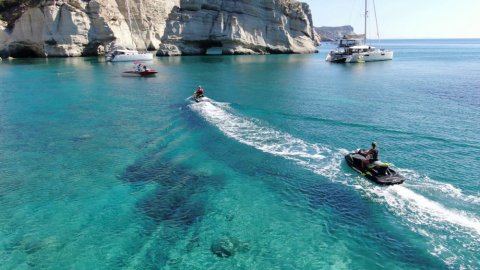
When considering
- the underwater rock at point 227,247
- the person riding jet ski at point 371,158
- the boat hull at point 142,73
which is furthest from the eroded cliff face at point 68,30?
the underwater rock at point 227,247

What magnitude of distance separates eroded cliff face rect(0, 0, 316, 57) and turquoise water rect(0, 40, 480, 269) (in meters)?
74.8

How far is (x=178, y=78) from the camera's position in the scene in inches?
2689

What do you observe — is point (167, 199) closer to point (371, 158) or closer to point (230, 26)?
point (371, 158)

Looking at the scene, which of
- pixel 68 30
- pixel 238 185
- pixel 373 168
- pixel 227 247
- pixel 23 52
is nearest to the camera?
pixel 227 247

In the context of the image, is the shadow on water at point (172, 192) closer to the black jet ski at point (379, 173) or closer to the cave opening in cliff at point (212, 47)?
the black jet ski at point (379, 173)

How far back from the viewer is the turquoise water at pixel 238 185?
1619 cm

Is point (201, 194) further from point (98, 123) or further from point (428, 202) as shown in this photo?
point (98, 123)

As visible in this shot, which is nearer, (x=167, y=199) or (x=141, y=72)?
(x=167, y=199)

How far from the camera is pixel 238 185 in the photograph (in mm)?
22734

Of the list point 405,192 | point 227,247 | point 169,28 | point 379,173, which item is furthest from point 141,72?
point 227,247

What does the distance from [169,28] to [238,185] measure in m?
105

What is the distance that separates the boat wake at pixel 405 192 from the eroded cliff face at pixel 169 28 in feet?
302

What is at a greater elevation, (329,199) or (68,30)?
(68,30)

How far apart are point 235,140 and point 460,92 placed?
3656 centimetres
